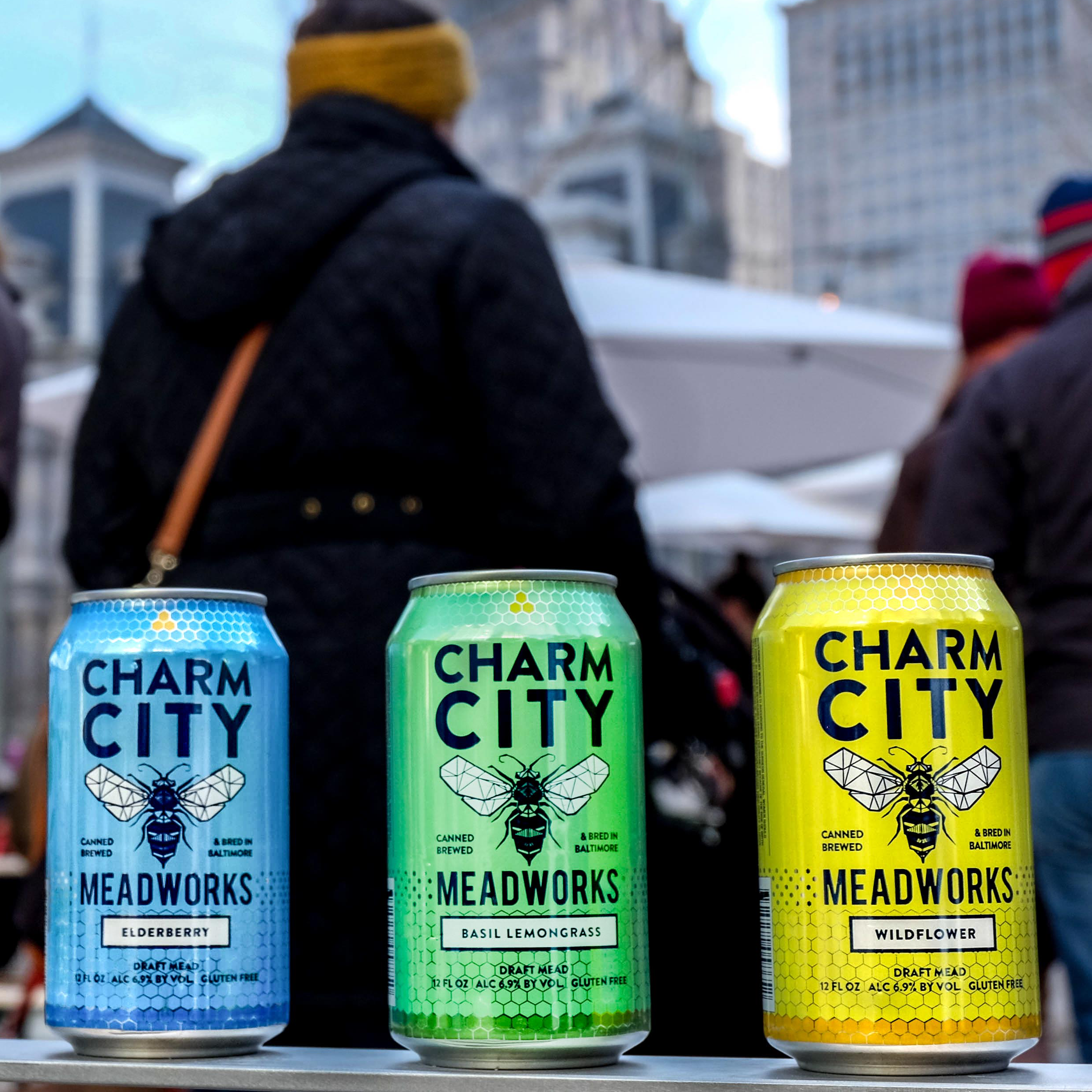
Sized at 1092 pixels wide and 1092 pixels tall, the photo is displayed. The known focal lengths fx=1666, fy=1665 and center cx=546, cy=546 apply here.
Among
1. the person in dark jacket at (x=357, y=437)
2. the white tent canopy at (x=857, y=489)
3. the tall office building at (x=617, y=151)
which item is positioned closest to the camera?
the person in dark jacket at (x=357, y=437)

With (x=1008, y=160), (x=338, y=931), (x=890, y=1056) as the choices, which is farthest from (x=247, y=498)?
(x=1008, y=160)

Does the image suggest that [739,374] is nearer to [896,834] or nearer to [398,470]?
[398,470]

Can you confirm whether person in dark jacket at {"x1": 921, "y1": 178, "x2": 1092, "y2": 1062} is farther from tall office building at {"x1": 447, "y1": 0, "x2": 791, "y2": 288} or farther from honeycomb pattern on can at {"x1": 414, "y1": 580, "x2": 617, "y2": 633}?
tall office building at {"x1": 447, "y1": 0, "x2": 791, "y2": 288}

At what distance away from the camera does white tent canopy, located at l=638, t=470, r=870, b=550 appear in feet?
22.1

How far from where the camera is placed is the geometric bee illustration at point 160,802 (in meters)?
0.94

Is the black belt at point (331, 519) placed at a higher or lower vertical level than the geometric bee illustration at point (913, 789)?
higher

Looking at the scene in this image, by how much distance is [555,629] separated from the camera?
3.05 feet

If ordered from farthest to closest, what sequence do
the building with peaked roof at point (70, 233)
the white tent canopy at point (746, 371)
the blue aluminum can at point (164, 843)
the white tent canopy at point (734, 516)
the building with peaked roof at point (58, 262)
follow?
1. the building with peaked roof at point (70, 233)
2. the building with peaked roof at point (58, 262)
3. the white tent canopy at point (734, 516)
4. the white tent canopy at point (746, 371)
5. the blue aluminum can at point (164, 843)

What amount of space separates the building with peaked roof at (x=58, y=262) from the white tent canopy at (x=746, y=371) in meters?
8.64

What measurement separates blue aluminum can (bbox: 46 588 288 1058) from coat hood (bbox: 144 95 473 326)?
0.94 meters

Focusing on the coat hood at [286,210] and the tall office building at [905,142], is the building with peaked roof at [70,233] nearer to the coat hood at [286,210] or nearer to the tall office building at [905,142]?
the tall office building at [905,142]

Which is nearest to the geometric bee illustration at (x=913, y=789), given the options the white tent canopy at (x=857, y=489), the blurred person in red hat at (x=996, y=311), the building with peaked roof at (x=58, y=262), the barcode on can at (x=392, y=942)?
the barcode on can at (x=392, y=942)

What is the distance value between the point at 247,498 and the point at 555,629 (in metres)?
0.97

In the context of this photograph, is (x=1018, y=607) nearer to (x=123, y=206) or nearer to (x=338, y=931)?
(x=338, y=931)
